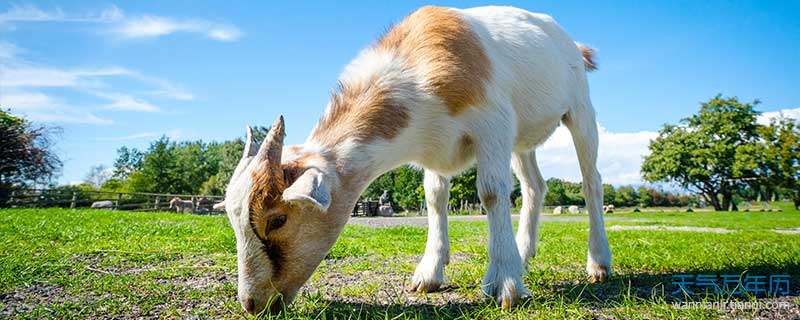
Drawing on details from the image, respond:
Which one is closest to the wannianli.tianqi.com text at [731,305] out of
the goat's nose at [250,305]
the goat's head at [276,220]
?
the goat's head at [276,220]

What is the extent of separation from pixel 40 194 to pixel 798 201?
6841cm

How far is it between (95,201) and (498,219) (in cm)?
4320

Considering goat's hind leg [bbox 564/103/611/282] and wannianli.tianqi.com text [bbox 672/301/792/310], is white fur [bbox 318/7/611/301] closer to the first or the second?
goat's hind leg [bbox 564/103/611/282]

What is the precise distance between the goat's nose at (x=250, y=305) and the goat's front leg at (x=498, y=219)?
1515 mm

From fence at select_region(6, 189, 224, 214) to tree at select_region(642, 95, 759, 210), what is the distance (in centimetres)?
4741

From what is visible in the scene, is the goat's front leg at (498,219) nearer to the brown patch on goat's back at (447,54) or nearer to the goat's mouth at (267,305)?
the brown patch on goat's back at (447,54)

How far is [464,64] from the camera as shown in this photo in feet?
11.7

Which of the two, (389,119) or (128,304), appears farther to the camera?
(128,304)

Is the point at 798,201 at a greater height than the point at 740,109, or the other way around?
the point at 740,109

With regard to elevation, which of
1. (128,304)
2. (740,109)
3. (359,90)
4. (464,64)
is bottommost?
(128,304)

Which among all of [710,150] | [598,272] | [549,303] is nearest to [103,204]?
[598,272]

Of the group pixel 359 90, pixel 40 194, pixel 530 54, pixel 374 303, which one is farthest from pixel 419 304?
pixel 40 194

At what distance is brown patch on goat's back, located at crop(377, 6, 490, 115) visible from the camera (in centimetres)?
349

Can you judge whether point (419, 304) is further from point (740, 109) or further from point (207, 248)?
point (740, 109)
